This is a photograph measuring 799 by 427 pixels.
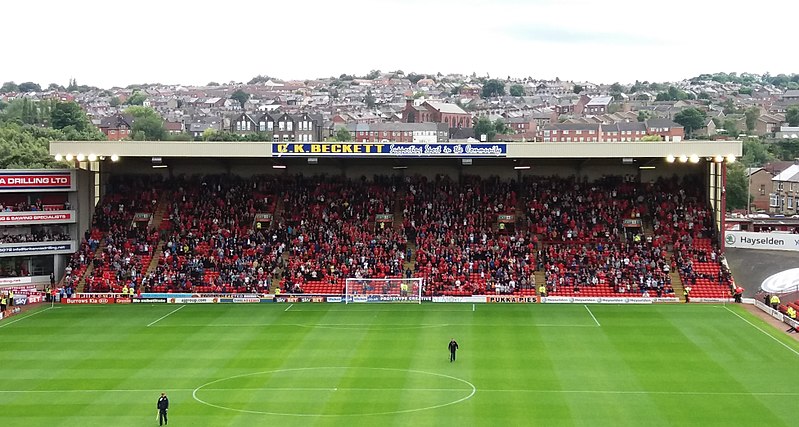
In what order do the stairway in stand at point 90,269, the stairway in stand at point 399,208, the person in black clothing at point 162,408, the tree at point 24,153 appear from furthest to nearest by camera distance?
the tree at point 24,153 < the stairway in stand at point 399,208 < the stairway in stand at point 90,269 < the person in black clothing at point 162,408

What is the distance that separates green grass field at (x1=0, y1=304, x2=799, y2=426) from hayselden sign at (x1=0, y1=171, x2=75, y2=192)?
33.7ft

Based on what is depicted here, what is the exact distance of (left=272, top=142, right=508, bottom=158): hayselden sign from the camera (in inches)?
2330

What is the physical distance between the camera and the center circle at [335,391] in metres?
32.3

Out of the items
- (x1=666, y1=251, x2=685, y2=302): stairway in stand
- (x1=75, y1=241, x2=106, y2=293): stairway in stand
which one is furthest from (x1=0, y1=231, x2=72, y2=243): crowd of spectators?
(x1=666, y1=251, x2=685, y2=302): stairway in stand

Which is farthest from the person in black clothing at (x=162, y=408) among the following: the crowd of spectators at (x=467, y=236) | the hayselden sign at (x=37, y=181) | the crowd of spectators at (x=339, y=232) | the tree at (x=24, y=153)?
the tree at (x=24, y=153)

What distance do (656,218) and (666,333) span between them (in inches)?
717

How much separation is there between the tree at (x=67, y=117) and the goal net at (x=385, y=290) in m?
126

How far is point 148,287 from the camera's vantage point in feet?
190

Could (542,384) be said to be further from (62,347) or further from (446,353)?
(62,347)

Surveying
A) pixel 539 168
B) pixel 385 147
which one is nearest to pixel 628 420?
pixel 385 147

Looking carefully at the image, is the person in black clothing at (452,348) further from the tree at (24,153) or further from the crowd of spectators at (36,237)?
the tree at (24,153)

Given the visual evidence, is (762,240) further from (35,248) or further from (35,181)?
(35,181)

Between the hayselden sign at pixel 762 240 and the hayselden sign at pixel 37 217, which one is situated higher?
the hayselden sign at pixel 37 217

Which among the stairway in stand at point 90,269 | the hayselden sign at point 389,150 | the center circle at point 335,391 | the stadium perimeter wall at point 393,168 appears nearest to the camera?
the center circle at point 335,391
